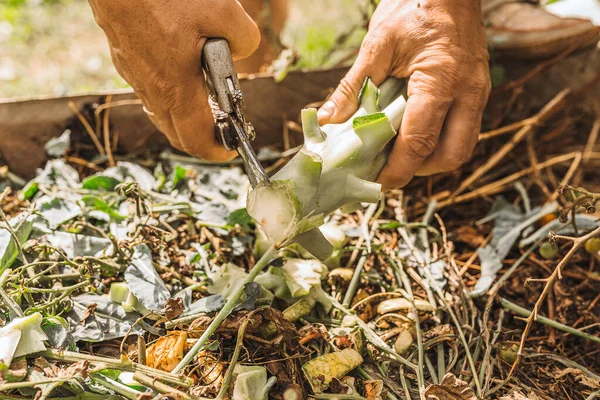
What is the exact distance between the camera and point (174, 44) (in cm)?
97

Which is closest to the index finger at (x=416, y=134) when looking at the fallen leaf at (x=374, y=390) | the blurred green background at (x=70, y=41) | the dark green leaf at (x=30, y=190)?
the fallen leaf at (x=374, y=390)

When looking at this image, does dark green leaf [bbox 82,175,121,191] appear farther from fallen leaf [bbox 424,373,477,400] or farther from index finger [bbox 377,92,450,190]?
fallen leaf [bbox 424,373,477,400]

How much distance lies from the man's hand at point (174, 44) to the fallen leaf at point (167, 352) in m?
0.44

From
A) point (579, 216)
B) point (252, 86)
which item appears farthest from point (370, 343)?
point (252, 86)

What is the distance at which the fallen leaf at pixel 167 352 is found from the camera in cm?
86

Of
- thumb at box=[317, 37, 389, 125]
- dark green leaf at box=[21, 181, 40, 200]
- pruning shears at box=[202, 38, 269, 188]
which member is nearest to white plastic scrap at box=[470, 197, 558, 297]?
thumb at box=[317, 37, 389, 125]

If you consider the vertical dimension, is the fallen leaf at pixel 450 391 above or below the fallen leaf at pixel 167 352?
below

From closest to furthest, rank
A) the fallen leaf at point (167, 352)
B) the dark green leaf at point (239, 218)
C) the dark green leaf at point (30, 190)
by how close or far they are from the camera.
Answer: the fallen leaf at point (167, 352) < the dark green leaf at point (239, 218) < the dark green leaf at point (30, 190)

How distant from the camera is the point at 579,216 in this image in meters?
1.31

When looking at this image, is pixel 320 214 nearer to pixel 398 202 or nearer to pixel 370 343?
pixel 370 343

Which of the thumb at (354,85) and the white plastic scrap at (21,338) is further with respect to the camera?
the thumb at (354,85)

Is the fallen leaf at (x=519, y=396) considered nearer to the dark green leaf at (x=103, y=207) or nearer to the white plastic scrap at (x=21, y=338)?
the white plastic scrap at (x=21, y=338)

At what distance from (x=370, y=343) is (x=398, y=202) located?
501 mm

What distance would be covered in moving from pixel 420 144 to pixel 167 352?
0.62m
